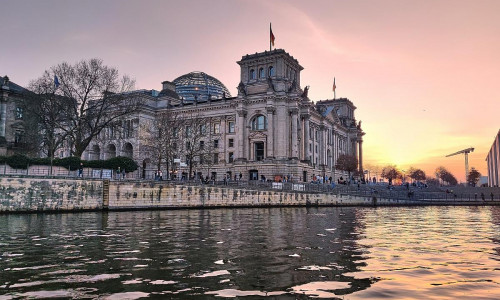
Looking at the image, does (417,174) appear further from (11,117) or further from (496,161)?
(11,117)

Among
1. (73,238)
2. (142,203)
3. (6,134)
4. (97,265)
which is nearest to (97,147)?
(6,134)

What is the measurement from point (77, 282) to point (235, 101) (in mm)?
74343

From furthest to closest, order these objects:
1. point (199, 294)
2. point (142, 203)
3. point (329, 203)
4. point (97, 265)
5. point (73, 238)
→ point (329, 203) → point (142, 203) → point (73, 238) → point (97, 265) → point (199, 294)

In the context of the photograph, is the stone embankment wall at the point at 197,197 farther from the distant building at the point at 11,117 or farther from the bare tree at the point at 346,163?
the bare tree at the point at 346,163

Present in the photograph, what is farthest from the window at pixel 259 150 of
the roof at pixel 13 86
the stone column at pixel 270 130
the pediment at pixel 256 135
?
the roof at pixel 13 86

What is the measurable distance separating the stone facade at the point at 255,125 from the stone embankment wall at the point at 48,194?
1436 inches

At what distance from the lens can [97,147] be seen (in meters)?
88.9

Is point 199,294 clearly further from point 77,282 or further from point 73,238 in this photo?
point 73,238

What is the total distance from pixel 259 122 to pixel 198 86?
34043mm

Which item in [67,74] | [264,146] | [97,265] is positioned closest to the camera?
[97,265]

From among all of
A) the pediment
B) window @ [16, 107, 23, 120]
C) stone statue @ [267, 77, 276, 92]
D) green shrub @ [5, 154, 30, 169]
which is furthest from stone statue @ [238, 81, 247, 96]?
green shrub @ [5, 154, 30, 169]

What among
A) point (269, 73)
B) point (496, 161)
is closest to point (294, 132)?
point (269, 73)

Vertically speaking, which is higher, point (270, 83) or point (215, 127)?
point (270, 83)

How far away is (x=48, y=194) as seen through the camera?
33594 millimetres
